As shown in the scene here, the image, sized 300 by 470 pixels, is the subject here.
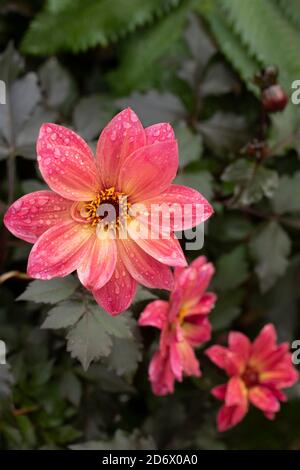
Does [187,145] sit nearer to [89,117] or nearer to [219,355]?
[89,117]

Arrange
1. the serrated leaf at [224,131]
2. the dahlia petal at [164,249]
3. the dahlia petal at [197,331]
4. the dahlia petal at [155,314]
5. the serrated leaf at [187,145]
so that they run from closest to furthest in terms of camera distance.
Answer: the dahlia petal at [164,249]
the dahlia petal at [155,314]
the dahlia petal at [197,331]
the serrated leaf at [187,145]
the serrated leaf at [224,131]

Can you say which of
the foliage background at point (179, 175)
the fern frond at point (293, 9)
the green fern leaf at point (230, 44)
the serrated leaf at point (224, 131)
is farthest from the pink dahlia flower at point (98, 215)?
the fern frond at point (293, 9)

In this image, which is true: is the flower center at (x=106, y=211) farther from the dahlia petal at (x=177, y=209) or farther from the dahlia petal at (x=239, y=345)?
the dahlia petal at (x=239, y=345)

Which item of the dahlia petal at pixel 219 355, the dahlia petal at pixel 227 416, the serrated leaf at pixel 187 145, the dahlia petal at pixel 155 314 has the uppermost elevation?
the serrated leaf at pixel 187 145

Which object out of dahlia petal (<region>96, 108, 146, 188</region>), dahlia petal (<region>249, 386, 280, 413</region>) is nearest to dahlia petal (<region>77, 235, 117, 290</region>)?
dahlia petal (<region>96, 108, 146, 188</region>)

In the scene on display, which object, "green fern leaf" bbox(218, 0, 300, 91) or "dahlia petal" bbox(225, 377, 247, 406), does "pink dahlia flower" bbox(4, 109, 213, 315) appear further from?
"green fern leaf" bbox(218, 0, 300, 91)

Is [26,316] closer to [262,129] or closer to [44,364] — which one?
[44,364]
